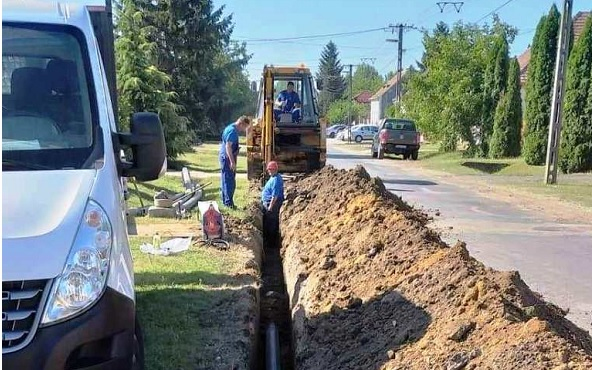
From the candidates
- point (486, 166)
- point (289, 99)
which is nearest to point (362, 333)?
point (289, 99)

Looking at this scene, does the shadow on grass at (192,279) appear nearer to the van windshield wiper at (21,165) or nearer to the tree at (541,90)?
the van windshield wiper at (21,165)

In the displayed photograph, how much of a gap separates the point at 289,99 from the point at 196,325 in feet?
41.3

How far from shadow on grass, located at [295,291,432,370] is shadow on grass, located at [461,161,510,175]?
21792 mm

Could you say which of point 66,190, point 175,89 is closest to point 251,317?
point 66,190

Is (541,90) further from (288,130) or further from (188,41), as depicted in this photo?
(188,41)

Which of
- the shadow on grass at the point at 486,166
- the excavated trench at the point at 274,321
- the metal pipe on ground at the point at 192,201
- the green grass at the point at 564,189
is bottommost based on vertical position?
the excavated trench at the point at 274,321

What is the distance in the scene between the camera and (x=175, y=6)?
3944cm

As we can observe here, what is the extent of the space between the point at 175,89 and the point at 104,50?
35.0m

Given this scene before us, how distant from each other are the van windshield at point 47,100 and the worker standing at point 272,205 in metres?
7.52

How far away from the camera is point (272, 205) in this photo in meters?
12.2

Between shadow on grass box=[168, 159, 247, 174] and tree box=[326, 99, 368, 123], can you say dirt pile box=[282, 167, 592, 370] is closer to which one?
shadow on grass box=[168, 159, 247, 174]

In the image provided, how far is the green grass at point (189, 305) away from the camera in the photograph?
513 cm

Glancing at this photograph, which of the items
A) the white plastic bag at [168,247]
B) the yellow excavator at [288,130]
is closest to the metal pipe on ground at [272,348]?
the white plastic bag at [168,247]

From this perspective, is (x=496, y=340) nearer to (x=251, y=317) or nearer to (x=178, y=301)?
(x=251, y=317)
